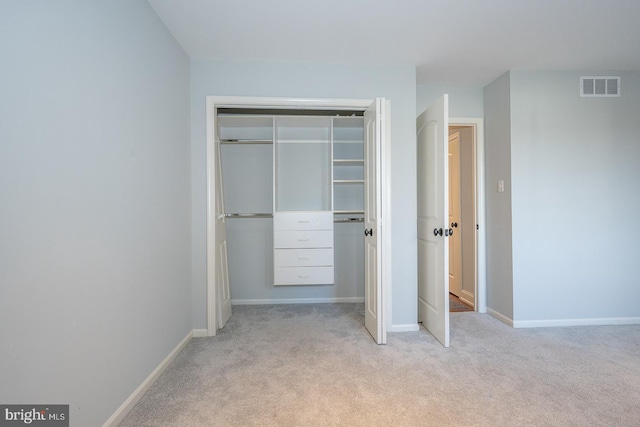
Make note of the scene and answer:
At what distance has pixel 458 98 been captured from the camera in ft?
11.5

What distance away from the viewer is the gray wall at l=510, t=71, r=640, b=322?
3.07 metres

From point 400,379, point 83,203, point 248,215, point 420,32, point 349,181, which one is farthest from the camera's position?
point 248,215

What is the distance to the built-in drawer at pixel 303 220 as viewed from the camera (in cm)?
347

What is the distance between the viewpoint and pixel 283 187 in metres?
3.85

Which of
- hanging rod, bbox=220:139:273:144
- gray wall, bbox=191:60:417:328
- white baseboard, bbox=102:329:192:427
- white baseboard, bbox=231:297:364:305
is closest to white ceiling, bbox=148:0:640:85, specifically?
gray wall, bbox=191:60:417:328

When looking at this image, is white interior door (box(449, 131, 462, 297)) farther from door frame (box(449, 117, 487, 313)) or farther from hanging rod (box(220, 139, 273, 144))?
hanging rod (box(220, 139, 273, 144))

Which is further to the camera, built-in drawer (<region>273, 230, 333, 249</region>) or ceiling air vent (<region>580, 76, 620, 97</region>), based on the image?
built-in drawer (<region>273, 230, 333, 249</region>)

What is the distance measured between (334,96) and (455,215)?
2.36m

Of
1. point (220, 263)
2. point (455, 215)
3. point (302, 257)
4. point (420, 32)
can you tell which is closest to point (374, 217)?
point (302, 257)

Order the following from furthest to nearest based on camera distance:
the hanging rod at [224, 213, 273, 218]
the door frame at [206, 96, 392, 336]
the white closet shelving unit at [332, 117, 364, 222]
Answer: the white closet shelving unit at [332, 117, 364, 222] < the hanging rod at [224, 213, 273, 218] < the door frame at [206, 96, 392, 336]

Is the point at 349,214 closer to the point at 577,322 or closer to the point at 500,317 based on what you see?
the point at 500,317

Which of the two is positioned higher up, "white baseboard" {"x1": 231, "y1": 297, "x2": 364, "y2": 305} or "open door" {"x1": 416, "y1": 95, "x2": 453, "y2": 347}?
"open door" {"x1": 416, "y1": 95, "x2": 453, "y2": 347}

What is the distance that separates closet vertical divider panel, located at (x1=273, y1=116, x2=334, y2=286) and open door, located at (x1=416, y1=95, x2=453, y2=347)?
1011 millimetres

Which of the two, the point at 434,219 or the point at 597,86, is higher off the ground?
the point at 597,86
